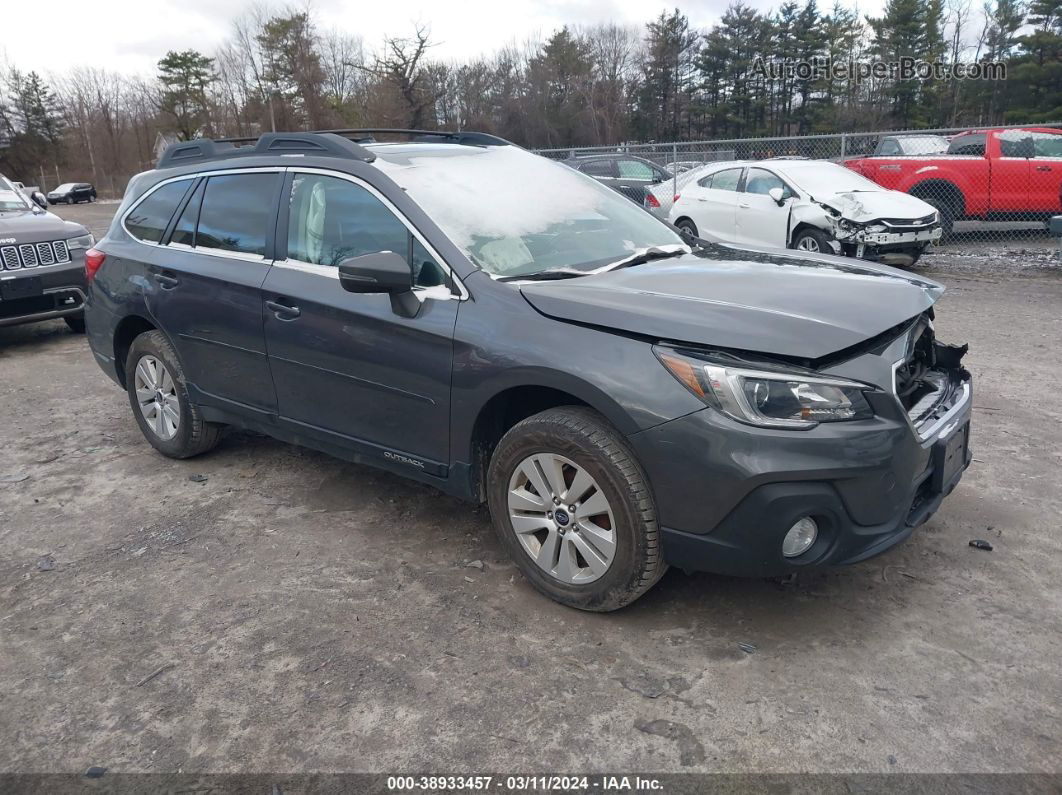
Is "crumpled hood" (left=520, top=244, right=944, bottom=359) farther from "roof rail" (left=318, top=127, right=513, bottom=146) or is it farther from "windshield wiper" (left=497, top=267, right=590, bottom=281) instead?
"roof rail" (left=318, top=127, right=513, bottom=146)

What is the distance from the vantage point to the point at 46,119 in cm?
6406

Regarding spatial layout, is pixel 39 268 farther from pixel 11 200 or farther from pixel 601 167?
pixel 601 167

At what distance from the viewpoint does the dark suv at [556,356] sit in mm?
2631

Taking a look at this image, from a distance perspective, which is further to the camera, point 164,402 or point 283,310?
point 164,402

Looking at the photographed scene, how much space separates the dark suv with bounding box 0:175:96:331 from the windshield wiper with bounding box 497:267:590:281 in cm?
579

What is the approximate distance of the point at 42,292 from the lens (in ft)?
25.5

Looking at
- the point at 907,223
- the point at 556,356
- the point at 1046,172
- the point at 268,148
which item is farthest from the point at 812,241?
the point at 556,356

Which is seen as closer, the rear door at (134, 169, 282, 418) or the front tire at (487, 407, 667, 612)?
A: the front tire at (487, 407, 667, 612)

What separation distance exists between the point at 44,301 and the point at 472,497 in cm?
654

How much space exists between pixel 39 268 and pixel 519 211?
246 inches

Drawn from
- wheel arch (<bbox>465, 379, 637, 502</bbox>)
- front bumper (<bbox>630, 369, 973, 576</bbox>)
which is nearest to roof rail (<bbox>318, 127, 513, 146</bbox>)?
wheel arch (<bbox>465, 379, 637, 502</bbox>)

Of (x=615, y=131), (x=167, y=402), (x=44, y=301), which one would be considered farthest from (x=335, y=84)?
(x=167, y=402)

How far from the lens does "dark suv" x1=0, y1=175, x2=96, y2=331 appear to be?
762 cm

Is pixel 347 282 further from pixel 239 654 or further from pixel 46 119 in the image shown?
pixel 46 119
